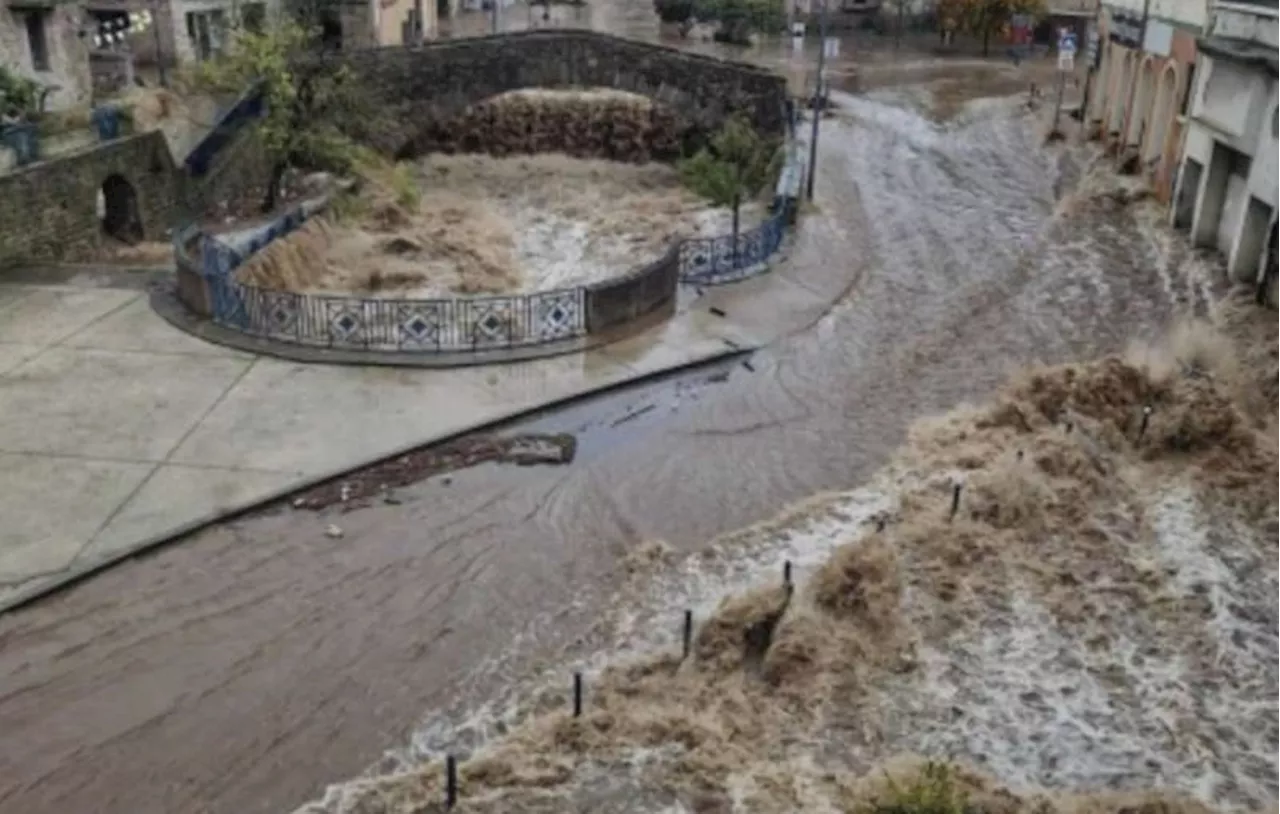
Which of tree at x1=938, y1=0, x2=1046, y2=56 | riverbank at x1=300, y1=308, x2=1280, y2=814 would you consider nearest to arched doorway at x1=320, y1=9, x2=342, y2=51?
tree at x1=938, y1=0, x2=1046, y2=56

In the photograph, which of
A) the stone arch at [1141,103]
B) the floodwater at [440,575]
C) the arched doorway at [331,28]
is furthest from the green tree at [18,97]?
the stone arch at [1141,103]

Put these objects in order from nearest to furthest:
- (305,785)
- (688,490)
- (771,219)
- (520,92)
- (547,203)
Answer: (305,785)
(688,490)
(771,219)
(547,203)
(520,92)

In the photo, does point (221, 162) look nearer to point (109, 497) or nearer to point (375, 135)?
point (375, 135)

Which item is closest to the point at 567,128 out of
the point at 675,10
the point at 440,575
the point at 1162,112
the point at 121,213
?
the point at 121,213

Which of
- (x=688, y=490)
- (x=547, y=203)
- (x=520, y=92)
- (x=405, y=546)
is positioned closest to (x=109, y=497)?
(x=405, y=546)

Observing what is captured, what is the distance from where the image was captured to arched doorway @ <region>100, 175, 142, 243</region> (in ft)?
86.3

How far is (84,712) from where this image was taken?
37.1 ft

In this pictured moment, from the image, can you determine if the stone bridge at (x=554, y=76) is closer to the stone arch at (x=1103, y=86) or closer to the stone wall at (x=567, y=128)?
the stone wall at (x=567, y=128)

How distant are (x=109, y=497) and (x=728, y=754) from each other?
8.58 m

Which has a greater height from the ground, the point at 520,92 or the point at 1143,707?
the point at 520,92

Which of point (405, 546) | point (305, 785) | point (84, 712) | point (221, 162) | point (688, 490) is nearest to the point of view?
point (305, 785)

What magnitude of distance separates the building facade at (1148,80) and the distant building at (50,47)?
89.4 ft

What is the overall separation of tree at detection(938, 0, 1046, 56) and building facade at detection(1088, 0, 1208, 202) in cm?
1919

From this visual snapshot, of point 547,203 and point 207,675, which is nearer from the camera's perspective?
point 207,675
